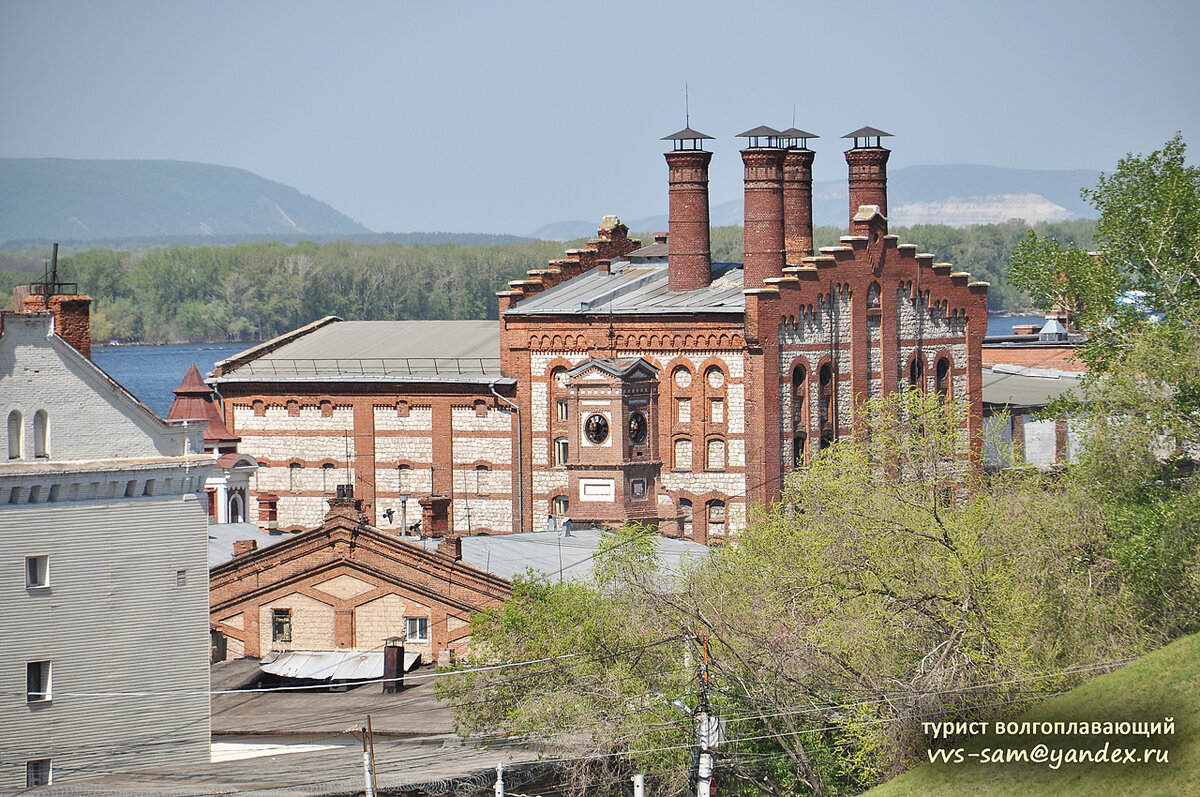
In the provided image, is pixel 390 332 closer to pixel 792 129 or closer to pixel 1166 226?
pixel 792 129

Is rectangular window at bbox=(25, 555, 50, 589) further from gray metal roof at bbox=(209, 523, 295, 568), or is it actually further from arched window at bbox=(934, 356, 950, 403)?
arched window at bbox=(934, 356, 950, 403)

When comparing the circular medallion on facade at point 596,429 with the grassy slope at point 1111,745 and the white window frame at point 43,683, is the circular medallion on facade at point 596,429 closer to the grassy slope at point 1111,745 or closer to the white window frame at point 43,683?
the white window frame at point 43,683

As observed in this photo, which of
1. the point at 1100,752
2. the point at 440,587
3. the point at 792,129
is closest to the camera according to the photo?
the point at 1100,752

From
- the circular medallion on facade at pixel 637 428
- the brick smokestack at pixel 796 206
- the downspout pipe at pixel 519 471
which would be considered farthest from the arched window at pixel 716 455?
the brick smokestack at pixel 796 206

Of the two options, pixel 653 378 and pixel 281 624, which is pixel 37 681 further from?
pixel 653 378

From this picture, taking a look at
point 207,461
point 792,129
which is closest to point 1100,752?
point 207,461

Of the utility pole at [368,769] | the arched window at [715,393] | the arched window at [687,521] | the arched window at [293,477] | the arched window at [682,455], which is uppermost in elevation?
the arched window at [715,393]

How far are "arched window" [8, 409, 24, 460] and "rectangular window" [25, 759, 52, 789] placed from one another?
5.73 meters

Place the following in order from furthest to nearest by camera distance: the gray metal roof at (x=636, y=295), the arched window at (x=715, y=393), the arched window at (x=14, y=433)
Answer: the gray metal roof at (x=636, y=295) < the arched window at (x=715, y=393) < the arched window at (x=14, y=433)

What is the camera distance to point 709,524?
203 ft

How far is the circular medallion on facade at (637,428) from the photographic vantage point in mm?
60812

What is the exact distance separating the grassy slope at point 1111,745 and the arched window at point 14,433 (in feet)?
55.9

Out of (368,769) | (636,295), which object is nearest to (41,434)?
(368,769)

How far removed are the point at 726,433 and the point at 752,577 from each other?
65.0 feet
